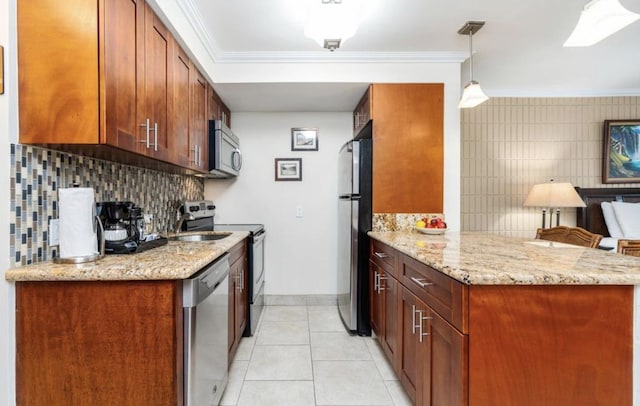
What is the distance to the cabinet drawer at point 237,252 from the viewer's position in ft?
6.84

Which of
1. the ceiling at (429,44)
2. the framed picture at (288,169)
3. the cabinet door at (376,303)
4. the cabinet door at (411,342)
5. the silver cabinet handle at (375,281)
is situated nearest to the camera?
the cabinet door at (411,342)

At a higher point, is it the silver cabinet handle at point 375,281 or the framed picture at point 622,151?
the framed picture at point 622,151

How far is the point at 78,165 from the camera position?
1586 mm

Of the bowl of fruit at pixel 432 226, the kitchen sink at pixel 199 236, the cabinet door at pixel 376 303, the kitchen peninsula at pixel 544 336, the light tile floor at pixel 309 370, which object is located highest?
the bowl of fruit at pixel 432 226

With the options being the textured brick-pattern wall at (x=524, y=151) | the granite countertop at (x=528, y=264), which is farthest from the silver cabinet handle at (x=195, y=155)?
the textured brick-pattern wall at (x=524, y=151)

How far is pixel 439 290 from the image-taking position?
132 cm

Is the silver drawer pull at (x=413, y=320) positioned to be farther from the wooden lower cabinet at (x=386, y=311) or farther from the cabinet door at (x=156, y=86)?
the cabinet door at (x=156, y=86)

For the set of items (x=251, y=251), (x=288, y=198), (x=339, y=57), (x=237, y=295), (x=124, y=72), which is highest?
(x=339, y=57)

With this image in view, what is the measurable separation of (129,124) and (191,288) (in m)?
0.80

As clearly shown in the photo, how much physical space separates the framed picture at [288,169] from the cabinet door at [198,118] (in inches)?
40.6

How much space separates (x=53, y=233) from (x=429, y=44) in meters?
2.75

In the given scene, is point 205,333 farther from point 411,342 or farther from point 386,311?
point 386,311

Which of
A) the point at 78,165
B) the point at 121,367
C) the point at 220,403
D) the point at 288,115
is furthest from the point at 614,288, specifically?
the point at 288,115

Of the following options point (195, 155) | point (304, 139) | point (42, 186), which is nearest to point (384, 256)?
point (195, 155)
